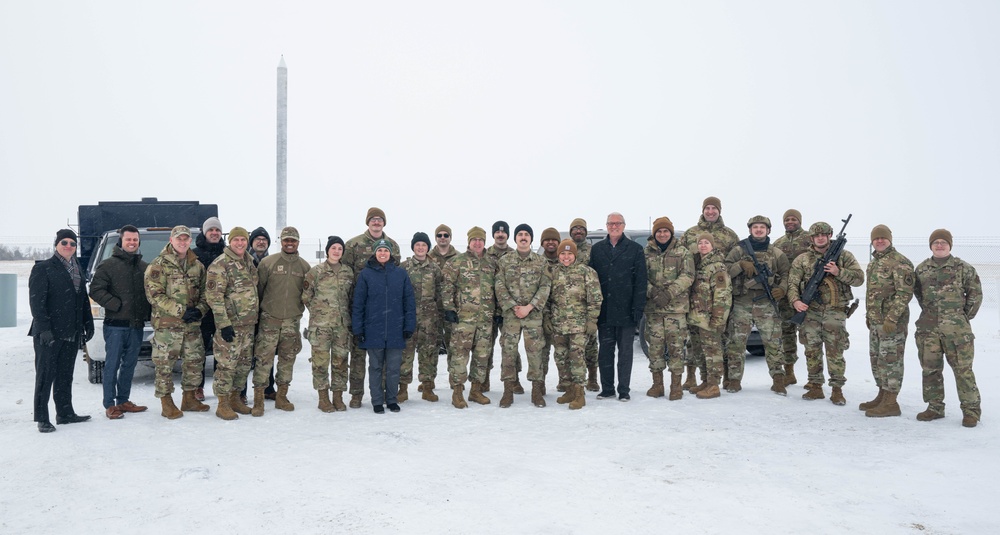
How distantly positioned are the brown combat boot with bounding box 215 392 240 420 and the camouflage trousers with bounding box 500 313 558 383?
2.70 m

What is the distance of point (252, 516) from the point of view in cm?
379

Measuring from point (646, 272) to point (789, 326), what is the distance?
2.07m

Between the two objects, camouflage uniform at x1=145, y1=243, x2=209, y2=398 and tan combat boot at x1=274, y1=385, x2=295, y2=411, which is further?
Result: tan combat boot at x1=274, y1=385, x2=295, y2=411

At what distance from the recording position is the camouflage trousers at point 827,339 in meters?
6.71

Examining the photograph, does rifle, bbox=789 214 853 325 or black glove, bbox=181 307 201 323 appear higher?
rifle, bbox=789 214 853 325

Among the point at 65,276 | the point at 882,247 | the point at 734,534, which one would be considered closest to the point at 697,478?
the point at 734,534

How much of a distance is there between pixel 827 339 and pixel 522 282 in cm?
338

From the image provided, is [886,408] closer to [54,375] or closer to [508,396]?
[508,396]

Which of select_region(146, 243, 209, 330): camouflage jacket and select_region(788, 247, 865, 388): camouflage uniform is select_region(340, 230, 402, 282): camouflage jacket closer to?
select_region(146, 243, 209, 330): camouflage jacket

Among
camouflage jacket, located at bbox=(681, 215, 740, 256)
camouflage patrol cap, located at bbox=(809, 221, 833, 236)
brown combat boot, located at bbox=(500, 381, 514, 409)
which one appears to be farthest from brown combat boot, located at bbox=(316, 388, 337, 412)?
camouflage patrol cap, located at bbox=(809, 221, 833, 236)

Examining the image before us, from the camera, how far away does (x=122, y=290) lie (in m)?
6.05

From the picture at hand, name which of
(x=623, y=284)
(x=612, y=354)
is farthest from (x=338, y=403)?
(x=623, y=284)

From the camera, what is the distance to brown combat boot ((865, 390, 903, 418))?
615cm

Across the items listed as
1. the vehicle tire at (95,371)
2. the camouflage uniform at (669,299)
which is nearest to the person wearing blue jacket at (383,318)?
the camouflage uniform at (669,299)
